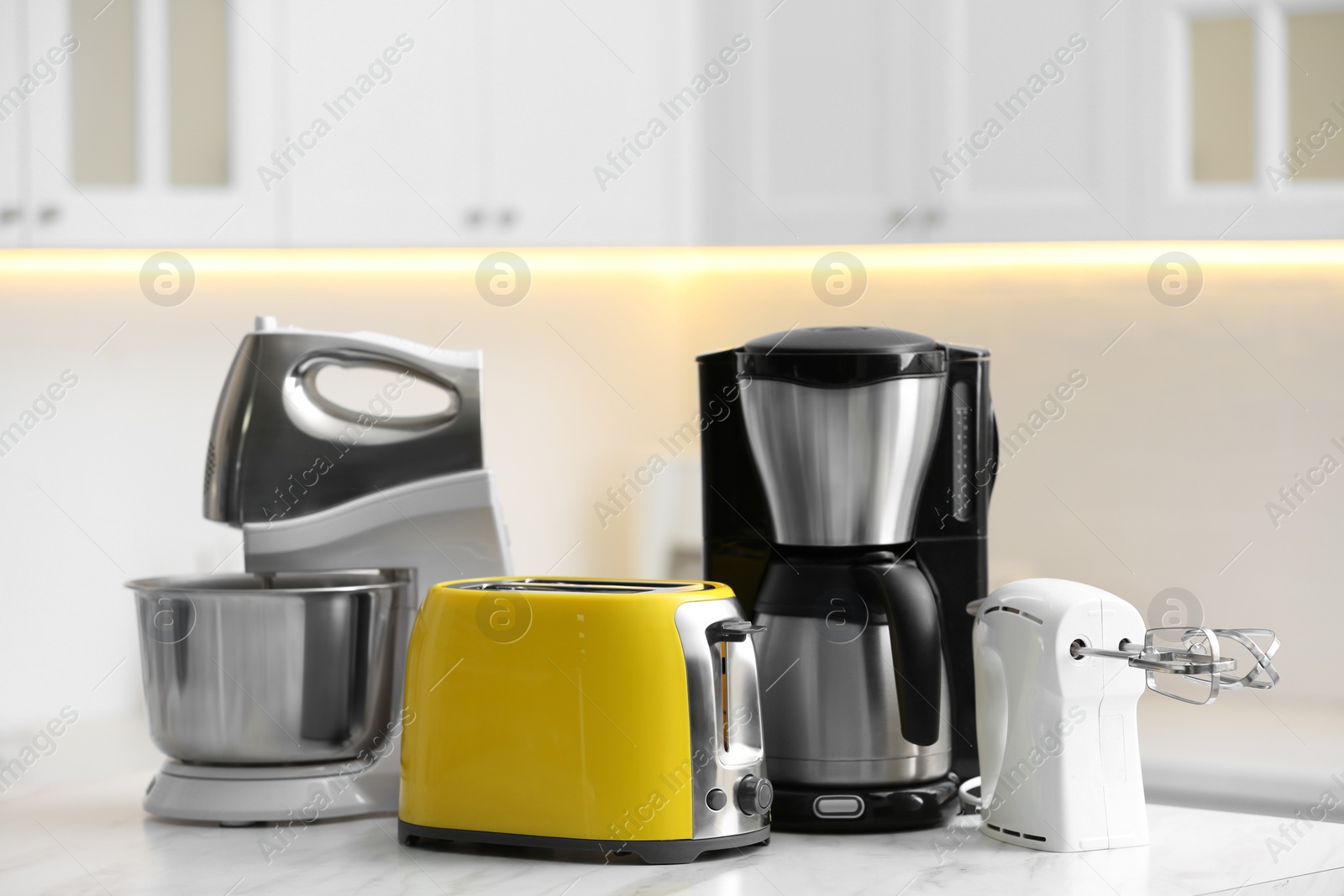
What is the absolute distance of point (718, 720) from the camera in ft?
3.07

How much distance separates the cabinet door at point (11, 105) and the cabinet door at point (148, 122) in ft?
0.04

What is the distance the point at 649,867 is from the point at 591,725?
11 cm

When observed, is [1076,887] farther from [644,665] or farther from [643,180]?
[643,180]

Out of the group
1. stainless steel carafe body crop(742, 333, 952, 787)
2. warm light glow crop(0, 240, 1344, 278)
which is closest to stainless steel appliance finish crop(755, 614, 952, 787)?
stainless steel carafe body crop(742, 333, 952, 787)

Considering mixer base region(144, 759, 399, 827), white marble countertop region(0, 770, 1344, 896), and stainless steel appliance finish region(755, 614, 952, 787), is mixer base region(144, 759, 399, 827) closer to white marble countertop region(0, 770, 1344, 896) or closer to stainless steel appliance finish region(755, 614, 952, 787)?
white marble countertop region(0, 770, 1344, 896)

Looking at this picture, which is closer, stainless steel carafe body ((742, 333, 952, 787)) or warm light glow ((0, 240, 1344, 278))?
stainless steel carafe body ((742, 333, 952, 787))

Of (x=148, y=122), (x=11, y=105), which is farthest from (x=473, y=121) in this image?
(x=11, y=105)

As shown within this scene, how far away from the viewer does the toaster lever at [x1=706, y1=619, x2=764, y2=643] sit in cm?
94

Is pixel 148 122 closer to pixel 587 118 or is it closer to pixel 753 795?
pixel 587 118

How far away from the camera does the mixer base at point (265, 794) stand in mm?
1031

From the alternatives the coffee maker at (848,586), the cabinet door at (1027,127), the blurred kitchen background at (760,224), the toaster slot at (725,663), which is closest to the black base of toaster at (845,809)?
the coffee maker at (848,586)

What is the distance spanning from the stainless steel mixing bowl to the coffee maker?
346 millimetres

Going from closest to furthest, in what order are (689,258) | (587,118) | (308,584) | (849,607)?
(849,607)
(308,584)
(587,118)
(689,258)

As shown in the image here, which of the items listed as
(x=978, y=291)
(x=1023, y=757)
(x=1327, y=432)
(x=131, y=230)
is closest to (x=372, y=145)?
(x=131, y=230)
